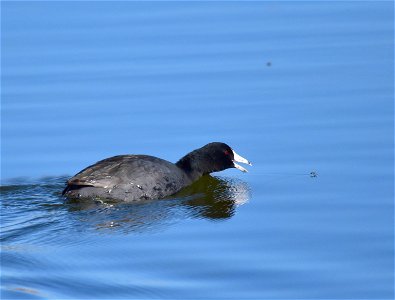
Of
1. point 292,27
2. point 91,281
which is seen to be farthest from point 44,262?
point 292,27

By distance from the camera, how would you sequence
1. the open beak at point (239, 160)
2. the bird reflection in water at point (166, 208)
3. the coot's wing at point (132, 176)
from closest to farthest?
the bird reflection in water at point (166, 208)
the coot's wing at point (132, 176)
the open beak at point (239, 160)

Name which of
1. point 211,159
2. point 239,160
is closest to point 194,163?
point 211,159

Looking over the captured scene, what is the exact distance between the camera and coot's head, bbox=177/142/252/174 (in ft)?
34.2

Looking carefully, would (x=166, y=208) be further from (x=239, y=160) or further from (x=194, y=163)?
(x=239, y=160)

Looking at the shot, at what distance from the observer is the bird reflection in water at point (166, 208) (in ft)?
29.9

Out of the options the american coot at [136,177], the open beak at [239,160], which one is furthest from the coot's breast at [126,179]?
the open beak at [239,160]

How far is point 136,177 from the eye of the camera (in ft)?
32.2

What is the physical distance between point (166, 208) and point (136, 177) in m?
0.42

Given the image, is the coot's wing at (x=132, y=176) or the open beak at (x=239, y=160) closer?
the coot's wing at (x=132, y=176)

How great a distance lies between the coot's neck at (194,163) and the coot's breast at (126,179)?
0.29 m

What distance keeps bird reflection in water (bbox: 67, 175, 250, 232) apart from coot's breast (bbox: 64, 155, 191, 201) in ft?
0.26

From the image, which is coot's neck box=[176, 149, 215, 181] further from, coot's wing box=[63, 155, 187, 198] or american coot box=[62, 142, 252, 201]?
coot's wing box=[63, 155, 187, 198]

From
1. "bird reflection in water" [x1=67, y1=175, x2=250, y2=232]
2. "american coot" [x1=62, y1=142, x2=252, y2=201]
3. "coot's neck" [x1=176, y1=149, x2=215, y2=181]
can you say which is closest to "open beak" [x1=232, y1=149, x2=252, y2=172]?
"american coot" [x1=62, y1=142, x2=252, y2=201]

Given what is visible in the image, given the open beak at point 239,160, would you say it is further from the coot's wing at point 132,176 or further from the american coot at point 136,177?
the coot's wing at point 132,176
